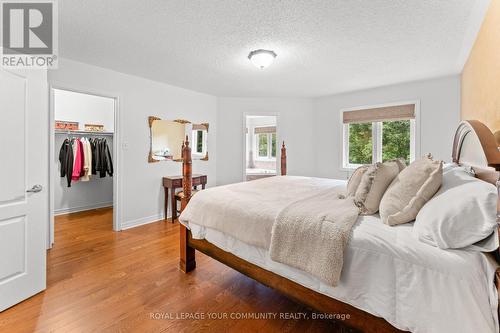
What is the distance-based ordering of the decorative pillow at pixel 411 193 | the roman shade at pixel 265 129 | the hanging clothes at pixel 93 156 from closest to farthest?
the decorative pillow at pixel 411 193 → the hanging clothes at pixel 93 156 → the roman shade at pixel 265 129

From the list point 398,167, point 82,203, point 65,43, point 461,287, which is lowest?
point 82,203

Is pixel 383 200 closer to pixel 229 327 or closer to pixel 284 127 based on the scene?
pixel 229 327

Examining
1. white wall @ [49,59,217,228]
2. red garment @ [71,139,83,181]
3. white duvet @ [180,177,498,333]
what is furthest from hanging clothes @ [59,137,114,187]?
white duvet @ [180,177,498,333]

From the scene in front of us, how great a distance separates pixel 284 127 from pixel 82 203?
433 centimetres

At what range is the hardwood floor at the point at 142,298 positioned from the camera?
1.63 metres

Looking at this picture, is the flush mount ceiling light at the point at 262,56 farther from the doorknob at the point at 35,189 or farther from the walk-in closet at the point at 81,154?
the walk-in closet at the point at 81,154

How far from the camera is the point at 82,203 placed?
464cm

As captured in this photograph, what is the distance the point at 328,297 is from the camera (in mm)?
1348

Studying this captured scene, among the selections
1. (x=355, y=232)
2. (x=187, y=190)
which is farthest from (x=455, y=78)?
(x=187, y=190)

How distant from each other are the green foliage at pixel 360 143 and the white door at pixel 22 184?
4675 mm

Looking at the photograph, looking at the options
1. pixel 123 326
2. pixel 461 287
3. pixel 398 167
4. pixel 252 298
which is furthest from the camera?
pixel 252 298

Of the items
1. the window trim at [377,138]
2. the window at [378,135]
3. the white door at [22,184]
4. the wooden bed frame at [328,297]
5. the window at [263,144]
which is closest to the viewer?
the wooden bed frame at [328,297]

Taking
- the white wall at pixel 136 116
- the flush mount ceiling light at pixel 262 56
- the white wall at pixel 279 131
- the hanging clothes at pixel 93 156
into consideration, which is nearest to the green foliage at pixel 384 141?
the white wall at pixel 279 131

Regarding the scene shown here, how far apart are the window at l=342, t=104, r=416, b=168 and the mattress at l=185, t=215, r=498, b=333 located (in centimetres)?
346
